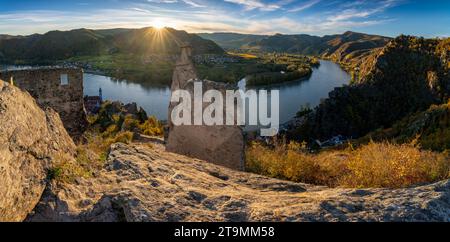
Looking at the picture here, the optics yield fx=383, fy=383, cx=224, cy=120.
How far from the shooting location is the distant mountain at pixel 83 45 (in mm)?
115981

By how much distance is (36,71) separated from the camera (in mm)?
14461

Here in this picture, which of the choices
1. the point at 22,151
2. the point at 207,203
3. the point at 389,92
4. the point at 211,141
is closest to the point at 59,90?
the point at 211,141

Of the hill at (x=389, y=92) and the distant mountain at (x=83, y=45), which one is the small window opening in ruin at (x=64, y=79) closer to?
the hill at (x=389, y=92)

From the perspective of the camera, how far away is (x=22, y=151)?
Result: 337 centimetres

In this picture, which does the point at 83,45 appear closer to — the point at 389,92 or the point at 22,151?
the point at 389,92

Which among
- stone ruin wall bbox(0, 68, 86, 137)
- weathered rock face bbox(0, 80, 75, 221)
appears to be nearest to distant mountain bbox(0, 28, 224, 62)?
stone ruin wall bbox(0, 68, 86, 137)

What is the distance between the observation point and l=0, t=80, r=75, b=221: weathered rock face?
2973mm

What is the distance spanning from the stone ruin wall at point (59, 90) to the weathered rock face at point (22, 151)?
36.3 ft

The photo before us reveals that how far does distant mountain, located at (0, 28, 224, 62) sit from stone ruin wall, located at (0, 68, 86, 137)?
99667mm

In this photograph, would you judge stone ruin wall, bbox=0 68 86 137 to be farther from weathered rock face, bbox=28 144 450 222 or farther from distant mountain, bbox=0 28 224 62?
distant mountain, bbox=0 28 224 62

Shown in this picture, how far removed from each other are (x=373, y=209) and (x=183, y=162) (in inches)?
118
